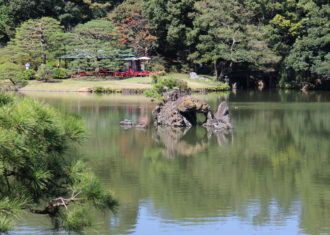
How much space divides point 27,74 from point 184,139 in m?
28.8

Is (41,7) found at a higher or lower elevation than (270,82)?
higher

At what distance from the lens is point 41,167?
6.16m

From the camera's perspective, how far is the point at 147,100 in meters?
39.4

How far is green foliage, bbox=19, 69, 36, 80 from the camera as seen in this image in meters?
48.3

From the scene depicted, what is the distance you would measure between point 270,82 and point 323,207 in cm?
4592

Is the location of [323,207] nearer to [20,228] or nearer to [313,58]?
[20,228]

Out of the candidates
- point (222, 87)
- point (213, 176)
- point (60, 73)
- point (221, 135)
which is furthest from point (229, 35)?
point (213, 176)

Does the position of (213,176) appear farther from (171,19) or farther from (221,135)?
(171,19)

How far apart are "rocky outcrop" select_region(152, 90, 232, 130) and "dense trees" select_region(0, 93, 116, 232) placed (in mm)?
18633

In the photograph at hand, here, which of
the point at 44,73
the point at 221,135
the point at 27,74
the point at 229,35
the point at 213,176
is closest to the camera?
the point at 213,176

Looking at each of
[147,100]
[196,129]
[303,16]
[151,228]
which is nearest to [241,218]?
[151,228]

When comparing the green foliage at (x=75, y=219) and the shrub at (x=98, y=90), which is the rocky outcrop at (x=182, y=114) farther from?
the shrub at (x=98, y=90)

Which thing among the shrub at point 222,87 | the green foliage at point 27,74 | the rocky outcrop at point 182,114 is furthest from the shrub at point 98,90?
the rocky outcrop at point 182,114

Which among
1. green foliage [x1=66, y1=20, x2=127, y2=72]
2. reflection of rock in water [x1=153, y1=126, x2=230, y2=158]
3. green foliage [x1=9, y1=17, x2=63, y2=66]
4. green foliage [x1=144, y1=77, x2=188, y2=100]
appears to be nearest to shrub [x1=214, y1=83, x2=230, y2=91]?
green foliage [x1=66, y1=20, x2=127, y2=72]
